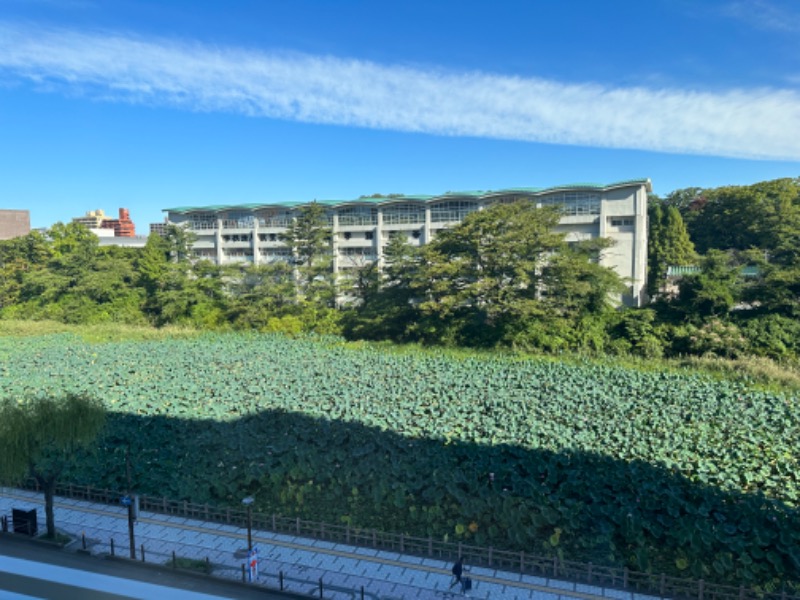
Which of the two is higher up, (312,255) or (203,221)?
(203,221)

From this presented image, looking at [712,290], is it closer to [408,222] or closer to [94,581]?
[408,222]

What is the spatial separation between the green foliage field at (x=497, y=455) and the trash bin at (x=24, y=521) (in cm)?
260

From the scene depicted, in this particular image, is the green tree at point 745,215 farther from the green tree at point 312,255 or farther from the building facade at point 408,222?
the green tree at point 312,255

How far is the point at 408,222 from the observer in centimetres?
4691

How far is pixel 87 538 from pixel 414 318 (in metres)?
24.7

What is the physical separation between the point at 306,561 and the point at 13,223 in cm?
8572

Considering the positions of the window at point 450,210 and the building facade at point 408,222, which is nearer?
the building facade at point 408,222

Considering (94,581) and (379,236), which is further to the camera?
(379,236)

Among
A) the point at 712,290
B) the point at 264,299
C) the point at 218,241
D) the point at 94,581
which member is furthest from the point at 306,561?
the point at 218,241

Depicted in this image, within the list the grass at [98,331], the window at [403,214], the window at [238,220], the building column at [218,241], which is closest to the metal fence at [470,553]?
the grass at [98,331]

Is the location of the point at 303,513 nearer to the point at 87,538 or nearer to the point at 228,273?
the point at 87,538

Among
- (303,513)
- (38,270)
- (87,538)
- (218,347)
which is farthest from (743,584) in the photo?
(38,270)

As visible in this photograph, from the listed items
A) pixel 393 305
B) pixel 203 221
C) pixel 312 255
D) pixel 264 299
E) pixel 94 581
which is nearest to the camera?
pixel 94 581

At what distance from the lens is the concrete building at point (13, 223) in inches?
→ 2970
